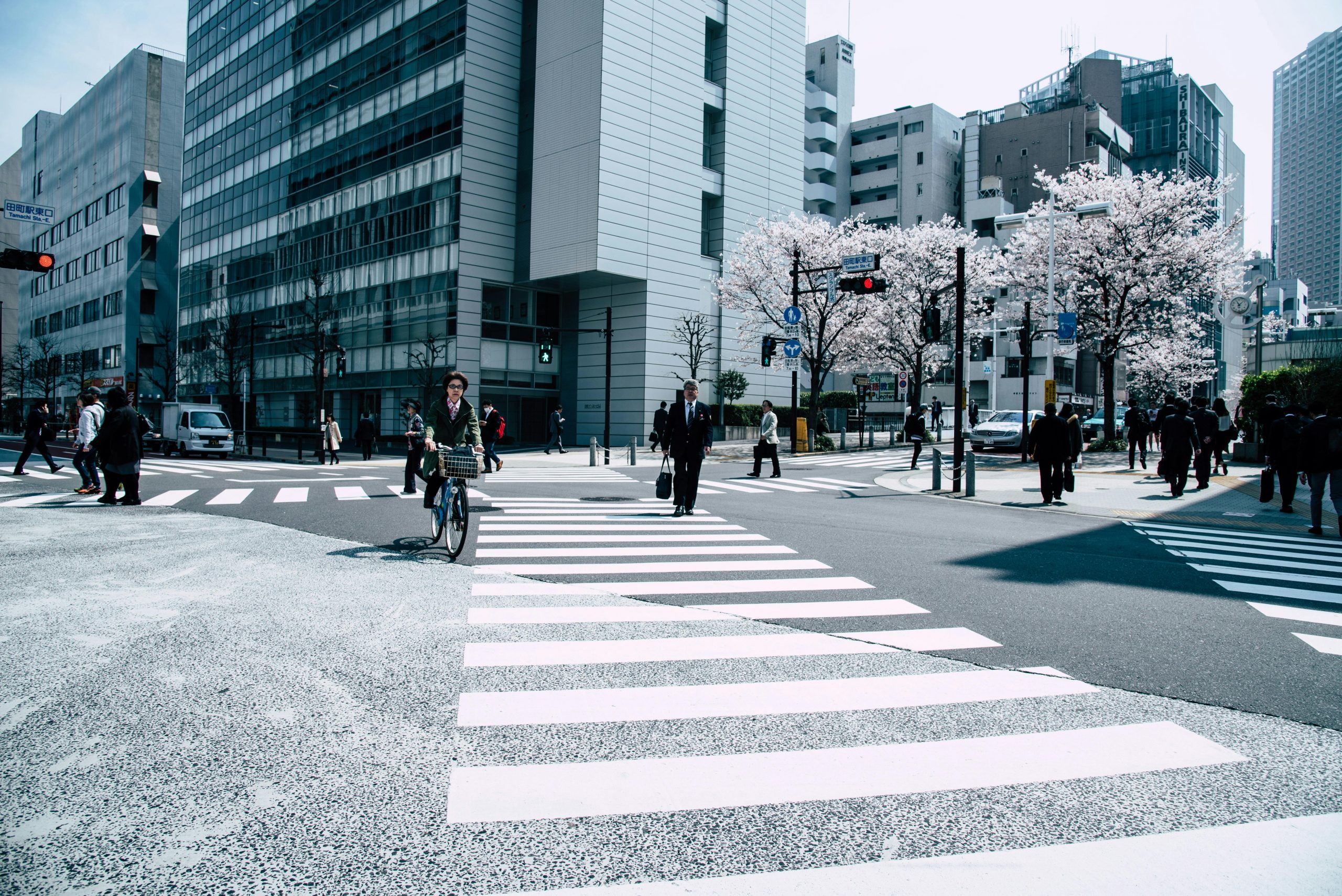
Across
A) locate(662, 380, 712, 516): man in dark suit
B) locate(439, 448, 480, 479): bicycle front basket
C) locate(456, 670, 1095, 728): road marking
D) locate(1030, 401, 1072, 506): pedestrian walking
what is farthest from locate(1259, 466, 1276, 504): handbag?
locate(439, 448, 480, 479): bicycle front basket

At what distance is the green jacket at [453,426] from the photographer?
822 cm

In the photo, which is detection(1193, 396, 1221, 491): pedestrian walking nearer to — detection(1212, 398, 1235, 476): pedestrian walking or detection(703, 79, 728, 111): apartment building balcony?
detection(1212, 398, 1235, 476): pedestrian walking

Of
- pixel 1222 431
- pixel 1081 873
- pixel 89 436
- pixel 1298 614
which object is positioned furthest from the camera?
pixel 1222 431

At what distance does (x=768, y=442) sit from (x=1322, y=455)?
1117 centimetres

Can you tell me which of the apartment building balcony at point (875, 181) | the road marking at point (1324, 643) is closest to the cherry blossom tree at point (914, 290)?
the road marking at point (1324, 643)

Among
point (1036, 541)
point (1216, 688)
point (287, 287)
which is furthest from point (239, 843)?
point (287, 287)

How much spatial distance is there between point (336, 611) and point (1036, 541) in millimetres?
8317

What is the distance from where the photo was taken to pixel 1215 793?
3115 millimetres

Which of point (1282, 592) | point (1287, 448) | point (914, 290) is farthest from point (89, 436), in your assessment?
point (914, 290)

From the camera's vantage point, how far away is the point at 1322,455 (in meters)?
10.8

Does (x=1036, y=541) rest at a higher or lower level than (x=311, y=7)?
lower

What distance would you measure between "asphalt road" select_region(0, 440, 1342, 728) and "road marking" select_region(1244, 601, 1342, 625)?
0.05 metres

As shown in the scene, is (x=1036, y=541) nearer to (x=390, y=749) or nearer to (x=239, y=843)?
(x=390, y=749)

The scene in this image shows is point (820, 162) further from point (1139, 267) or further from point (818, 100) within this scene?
point (1139, 267)
